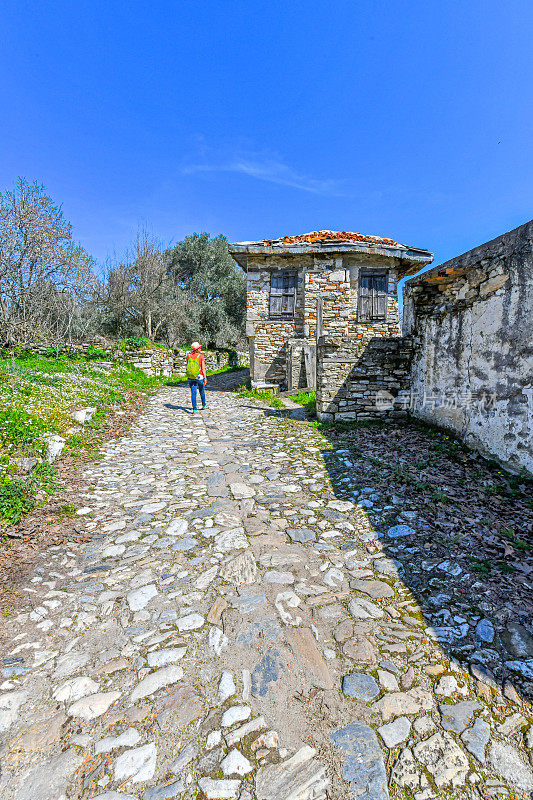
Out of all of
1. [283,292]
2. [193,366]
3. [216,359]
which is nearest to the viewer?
[193,366]

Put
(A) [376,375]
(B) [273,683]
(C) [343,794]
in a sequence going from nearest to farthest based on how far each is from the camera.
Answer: (C) [343,794] < (B) [273,683] < (A) [376,375]

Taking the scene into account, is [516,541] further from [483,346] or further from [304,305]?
[304,305]

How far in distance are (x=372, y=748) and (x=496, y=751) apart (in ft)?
1.88

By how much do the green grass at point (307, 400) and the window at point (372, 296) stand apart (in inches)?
191

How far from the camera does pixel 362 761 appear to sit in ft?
5.54

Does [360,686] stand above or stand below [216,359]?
below

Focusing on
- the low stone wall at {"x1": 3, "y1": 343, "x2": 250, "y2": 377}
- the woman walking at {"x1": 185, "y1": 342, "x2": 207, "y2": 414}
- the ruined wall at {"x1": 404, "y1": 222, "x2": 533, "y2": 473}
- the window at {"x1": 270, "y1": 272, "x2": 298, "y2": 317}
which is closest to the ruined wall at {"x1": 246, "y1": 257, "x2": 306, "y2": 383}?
the window at {"x1": 270, "y1": 272, "x2": 298, "y2": 317}

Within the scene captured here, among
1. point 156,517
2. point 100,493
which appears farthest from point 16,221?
point 156,517

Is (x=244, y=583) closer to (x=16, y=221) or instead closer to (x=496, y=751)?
(x=496, y=751)

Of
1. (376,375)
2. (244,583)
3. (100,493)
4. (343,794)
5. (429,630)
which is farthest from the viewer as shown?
(376,375)

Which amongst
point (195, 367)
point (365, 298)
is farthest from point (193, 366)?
point (365, 298)

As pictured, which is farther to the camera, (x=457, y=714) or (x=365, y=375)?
(x=365, y=375)

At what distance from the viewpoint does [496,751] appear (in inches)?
67.9

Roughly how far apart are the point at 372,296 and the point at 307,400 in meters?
6.49
